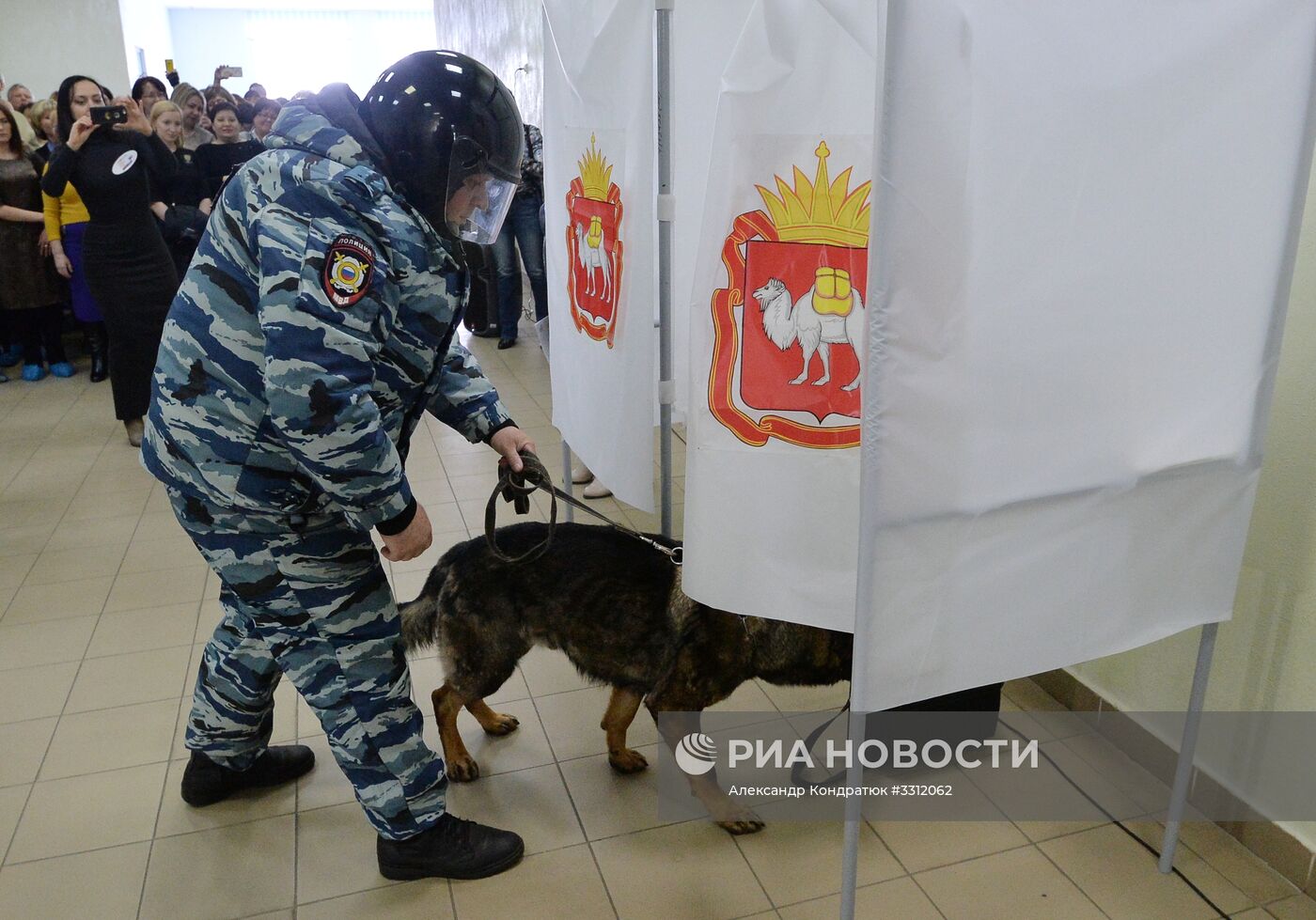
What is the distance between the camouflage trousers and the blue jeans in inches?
177

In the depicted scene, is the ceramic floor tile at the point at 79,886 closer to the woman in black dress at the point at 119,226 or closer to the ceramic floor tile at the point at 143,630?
the ceramic floor tile at the point at 143,630

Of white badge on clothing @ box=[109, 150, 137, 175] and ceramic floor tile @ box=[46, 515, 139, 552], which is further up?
white badge on clothing @ box=[109, 150, 137, 175]

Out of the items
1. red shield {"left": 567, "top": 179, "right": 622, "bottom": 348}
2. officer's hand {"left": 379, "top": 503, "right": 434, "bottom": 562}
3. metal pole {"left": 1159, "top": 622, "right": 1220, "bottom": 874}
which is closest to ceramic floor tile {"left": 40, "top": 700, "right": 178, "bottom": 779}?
officer's hand {"left": 379, "top": 503, "right": 434, "bottom": 562}

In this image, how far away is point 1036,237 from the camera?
1.43 metres

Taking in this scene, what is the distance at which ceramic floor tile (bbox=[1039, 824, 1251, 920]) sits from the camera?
198 centimetres

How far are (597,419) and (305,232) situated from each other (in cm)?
119

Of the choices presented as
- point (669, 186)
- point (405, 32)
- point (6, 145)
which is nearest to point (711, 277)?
point (669, 186)

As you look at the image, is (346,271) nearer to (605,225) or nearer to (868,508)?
(868,508)

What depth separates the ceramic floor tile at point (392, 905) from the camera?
2.01 metres

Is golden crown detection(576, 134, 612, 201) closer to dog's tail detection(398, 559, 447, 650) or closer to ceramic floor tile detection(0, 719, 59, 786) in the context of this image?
dog's tail detection(398, 559, 447, 650)

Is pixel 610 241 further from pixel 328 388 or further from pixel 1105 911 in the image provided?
pixel 1105 911

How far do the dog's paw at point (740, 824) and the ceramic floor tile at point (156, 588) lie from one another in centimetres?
217

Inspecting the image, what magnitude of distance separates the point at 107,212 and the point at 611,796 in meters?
3.69

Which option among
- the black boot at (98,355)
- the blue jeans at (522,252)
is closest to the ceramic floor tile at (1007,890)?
the blue jeans at (522,252)
